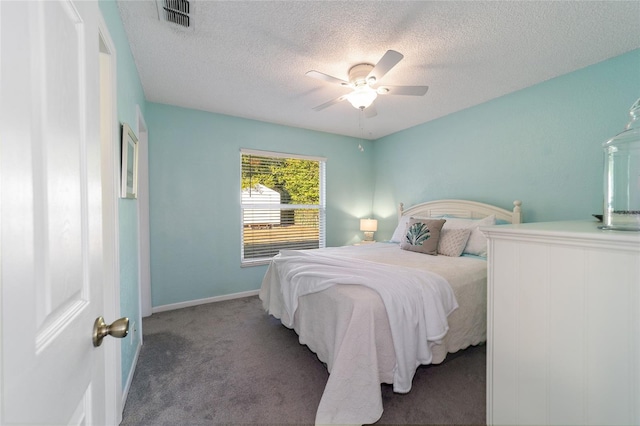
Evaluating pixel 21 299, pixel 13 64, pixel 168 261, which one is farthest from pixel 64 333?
pixel 168 261

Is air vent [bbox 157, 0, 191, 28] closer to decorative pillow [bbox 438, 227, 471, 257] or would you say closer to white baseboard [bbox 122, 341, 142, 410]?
white baseboard [bbox 122, 341, 142, 410]

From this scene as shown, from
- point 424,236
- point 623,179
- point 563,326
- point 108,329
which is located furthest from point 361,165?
point 108,329

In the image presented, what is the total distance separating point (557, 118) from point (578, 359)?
8.59 feet

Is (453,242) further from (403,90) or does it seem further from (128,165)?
(128,165)

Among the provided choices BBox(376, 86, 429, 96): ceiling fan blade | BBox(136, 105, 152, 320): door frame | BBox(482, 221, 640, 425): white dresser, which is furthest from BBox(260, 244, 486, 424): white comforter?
BBox(136, 105, 152, 320): door frame

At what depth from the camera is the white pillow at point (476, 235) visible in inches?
108

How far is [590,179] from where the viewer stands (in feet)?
7.72

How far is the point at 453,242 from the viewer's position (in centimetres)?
282

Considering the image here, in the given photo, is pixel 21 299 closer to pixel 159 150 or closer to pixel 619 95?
pixel 159 150

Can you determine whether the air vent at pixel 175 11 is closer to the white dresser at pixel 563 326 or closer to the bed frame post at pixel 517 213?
the white dresser at pixel 563 326

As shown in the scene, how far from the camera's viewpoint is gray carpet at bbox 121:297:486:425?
5.23 ft

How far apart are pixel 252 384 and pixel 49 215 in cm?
186

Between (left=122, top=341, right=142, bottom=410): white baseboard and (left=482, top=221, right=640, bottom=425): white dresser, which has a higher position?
(left=482, top=221, right=640, bottom=425): white dresser

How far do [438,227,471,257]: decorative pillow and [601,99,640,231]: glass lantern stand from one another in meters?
1.84
